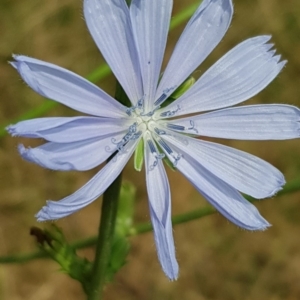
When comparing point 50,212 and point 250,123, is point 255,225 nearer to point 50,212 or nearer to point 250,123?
point 250,123

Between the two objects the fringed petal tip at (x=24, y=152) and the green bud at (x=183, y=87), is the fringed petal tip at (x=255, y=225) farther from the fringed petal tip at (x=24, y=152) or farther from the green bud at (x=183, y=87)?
the fringed petal tip at (x=24, y=152)

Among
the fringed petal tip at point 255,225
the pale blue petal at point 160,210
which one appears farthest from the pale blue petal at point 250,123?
the fringed petal tip at point 255,225

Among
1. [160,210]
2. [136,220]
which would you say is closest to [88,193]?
[160,210]

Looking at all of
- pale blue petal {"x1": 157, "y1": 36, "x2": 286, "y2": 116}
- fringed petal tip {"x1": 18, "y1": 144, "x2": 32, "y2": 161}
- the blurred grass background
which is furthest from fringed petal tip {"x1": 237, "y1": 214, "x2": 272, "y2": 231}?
the blurred grass background

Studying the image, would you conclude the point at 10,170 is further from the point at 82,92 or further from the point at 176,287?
the point at 82,92

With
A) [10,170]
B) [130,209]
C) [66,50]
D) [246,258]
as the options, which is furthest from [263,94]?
[130,209]
